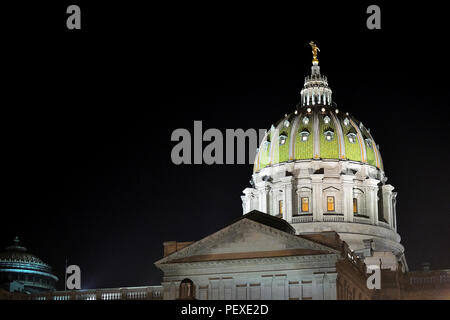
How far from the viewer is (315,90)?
481ft

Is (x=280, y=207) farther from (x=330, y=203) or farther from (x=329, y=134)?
(x=329, y=134)

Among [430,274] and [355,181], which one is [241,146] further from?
[355,181]

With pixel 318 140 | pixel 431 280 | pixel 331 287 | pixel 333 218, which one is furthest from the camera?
pixel 318 140

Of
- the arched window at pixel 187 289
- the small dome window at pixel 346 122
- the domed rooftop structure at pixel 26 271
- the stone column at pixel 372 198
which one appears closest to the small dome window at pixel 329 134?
the small dome window at pixel 346 122

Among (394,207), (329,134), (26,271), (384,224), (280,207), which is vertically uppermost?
(329,134)

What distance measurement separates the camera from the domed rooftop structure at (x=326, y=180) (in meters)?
134

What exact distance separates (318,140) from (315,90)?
388 inches

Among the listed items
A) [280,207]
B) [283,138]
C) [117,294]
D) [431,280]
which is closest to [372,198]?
[280,207]

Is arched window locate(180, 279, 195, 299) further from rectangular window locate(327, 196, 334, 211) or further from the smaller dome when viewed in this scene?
the smaller dome

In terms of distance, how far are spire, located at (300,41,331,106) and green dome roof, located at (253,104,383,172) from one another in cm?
206

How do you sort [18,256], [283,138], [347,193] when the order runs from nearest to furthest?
[347,193] < [18,256] < [283,138]
